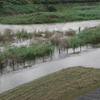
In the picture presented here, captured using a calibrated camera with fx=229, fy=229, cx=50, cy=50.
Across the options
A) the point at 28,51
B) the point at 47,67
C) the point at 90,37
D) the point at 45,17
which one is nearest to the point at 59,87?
the point at 47,67

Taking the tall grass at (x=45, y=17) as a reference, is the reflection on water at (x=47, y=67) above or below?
below

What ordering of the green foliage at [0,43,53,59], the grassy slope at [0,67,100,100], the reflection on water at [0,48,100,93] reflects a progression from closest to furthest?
the grassy slope at [0,67,100,100], the reflection on water at [0,48,100,93], the green foliage at [0,43,53,59]

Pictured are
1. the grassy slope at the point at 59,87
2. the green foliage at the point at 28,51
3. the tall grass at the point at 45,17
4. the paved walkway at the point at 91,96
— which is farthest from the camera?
the tall grass at the point at 45,17

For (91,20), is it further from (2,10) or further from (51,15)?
(2,10)

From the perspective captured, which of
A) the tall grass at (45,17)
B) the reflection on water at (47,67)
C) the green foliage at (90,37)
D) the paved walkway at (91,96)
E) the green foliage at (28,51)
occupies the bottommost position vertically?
the paved walkway at (91,96)

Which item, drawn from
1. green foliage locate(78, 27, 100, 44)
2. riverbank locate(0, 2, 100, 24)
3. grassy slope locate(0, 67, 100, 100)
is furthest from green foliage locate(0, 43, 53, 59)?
riverbank locate(0, 2, 100, 24)

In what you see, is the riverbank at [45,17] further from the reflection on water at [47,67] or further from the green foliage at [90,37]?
the reflection on water at [47,67]

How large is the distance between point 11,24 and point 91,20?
39.9 ft

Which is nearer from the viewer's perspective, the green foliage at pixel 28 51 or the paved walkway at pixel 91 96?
the paved walkway at pixel 91 96

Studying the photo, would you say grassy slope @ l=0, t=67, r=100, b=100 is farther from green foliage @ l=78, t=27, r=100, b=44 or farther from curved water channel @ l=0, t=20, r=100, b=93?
green foliage @ l=78, t=27, r=100, b=44

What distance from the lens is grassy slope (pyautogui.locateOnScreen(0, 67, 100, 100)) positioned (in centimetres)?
953

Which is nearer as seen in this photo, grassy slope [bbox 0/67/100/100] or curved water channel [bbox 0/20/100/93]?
grassy slope [bbox 0/67/100/100]

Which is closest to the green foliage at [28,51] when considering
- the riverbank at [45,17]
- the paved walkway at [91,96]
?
the paved walkway at [91,96]

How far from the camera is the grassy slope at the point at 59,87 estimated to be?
9531mm
